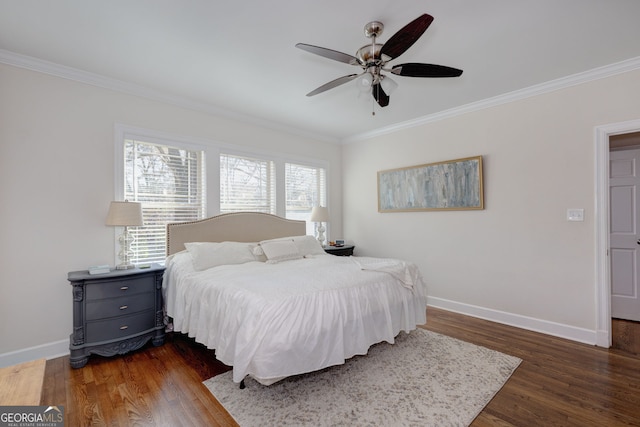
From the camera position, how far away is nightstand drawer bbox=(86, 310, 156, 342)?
264cm

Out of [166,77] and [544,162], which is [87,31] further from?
[544,162]

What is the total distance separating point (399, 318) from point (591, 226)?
2.23 m

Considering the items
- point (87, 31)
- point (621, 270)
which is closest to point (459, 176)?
point (621, 270)

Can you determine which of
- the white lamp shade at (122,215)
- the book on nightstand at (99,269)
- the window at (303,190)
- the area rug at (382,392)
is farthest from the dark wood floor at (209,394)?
the window at (303,190)

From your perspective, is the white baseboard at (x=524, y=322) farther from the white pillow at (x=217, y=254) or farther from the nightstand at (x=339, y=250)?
the white pillow at (x=217, y=254)

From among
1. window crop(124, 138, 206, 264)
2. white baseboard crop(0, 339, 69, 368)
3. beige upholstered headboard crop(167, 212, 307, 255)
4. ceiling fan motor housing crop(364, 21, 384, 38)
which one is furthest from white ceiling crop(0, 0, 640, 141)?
white baseboard crop(0, 339, 69, 368)

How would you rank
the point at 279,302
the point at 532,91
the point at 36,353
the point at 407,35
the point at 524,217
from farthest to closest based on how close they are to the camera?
the point at 524,217
the point at 532,91
the point at 36,353
the point at 279,302
the point at 407,35

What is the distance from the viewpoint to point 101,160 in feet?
10.0

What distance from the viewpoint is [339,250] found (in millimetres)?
4754

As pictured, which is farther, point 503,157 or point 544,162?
point 503,157

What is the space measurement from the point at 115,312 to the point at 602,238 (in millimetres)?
4796

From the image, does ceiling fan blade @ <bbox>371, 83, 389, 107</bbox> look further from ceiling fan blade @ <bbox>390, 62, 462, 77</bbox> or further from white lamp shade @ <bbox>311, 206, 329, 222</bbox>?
white lamp shade @ <bbox>311, 206, 329, 222</bbox>

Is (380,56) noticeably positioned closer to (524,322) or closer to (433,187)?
(433,187)

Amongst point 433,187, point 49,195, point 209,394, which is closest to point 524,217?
point 433,187
